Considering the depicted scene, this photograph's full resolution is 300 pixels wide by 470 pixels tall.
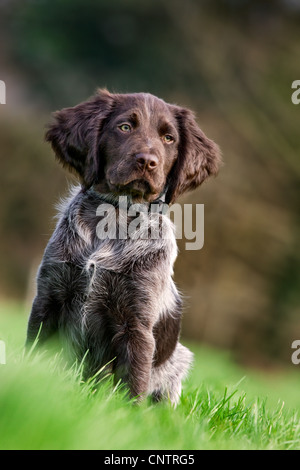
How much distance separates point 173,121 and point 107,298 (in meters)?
1.25

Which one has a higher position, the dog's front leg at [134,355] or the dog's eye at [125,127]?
the dog's eye at [125,127]

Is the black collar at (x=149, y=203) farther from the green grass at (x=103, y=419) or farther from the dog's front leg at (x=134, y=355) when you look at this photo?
the green grass at (x=103, y=419)

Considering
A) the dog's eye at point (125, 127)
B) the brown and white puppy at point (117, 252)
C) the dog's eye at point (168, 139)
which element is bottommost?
the brown and white puppy at point (117, 252)

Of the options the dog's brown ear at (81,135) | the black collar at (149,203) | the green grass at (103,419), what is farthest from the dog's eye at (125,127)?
the green grass at (103,419)

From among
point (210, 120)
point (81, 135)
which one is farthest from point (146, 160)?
point (210, 120)

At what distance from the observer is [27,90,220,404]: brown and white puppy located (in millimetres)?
4062

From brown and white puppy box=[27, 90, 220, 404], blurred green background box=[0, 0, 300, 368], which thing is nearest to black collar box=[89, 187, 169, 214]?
brown and white puppy box=[27, 90, 220, 404]

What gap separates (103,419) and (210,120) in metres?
11.3

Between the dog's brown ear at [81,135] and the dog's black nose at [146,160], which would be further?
the dog's brown ear at [81,135]

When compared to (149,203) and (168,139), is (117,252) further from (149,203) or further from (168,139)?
(168,139)

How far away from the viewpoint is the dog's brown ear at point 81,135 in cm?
428

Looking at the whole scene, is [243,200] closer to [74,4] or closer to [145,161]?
[74,4]

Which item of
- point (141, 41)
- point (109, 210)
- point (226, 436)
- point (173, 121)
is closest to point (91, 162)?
point (109, 210)

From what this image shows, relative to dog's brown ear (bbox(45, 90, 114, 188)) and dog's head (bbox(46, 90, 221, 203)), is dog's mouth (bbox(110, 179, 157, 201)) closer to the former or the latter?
dog's head (bbox(46, 90, 221, 203))
